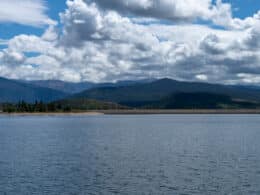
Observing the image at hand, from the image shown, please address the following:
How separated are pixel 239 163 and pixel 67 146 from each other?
4176 cm

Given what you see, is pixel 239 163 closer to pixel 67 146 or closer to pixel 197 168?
pixel 197 168

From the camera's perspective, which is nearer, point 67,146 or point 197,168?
point 197,168

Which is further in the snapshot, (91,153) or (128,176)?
(91,153)

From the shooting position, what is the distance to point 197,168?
60219 millimetres

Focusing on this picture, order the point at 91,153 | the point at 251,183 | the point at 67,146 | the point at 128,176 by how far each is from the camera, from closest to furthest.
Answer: the point at 251,183, the point at 128,176, the point at 91,153, the point at 67,146

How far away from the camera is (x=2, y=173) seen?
2277 inches

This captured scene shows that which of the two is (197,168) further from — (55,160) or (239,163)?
(55,160)

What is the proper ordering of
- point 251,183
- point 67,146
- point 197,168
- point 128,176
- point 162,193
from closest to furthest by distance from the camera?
point 162,193 → point 251,183 → point 128,176 → point 197,168 → point 67,146

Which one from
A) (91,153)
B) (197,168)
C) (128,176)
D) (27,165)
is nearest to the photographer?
(128,176)

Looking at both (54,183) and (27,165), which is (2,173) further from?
(54,183)

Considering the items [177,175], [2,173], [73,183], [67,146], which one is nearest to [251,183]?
[177,175]

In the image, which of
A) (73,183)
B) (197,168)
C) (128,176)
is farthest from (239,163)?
(73,183)

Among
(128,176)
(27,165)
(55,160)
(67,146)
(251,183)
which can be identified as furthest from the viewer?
(67,146)

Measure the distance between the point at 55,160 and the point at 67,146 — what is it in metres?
23.8
